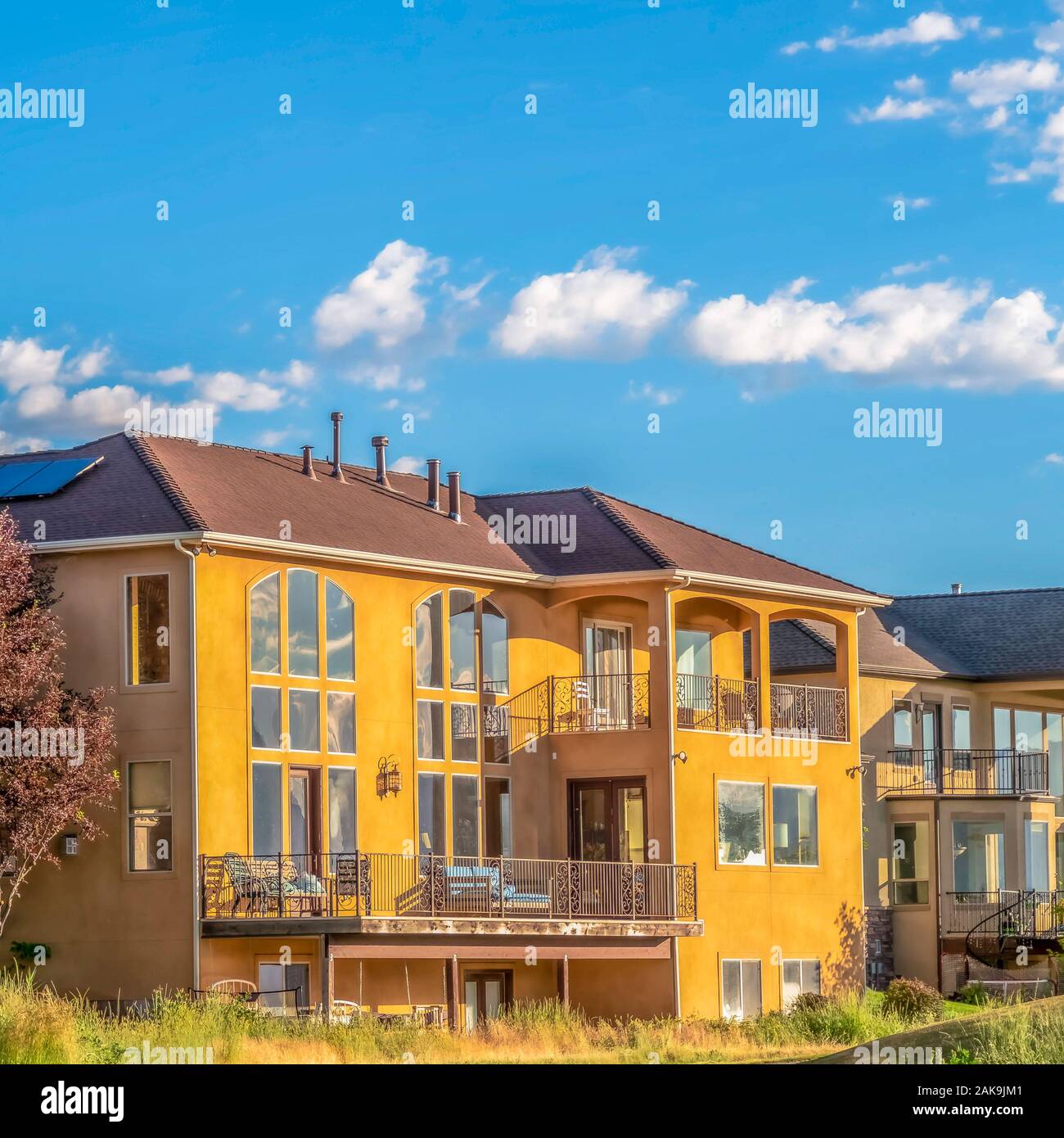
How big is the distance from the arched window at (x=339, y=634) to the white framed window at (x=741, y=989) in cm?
908

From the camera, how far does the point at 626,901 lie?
38000 millimetres

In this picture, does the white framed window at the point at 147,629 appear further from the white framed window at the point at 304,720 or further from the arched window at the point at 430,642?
the arched window at the point at 430,642

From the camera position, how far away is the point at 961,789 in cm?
5188

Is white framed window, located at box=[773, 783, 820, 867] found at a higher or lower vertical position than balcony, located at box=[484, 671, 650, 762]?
lower

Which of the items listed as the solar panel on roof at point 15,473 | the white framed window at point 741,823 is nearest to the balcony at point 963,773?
the white framed window at point 741,823

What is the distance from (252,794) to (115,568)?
426cm

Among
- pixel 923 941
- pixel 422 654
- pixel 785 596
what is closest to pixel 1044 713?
pixel 923 941

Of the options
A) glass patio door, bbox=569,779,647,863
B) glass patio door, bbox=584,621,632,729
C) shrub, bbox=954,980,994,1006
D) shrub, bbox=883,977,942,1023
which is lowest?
shrub, bbox=954,980,994,1006

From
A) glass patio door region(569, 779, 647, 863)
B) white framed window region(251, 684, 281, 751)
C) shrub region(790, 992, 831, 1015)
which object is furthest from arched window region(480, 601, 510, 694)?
shrub region(790, 992, 831, 1015)

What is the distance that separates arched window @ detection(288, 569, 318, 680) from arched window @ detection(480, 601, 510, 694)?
4.28 m

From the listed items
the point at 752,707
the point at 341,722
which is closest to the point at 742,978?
the point at 752,707

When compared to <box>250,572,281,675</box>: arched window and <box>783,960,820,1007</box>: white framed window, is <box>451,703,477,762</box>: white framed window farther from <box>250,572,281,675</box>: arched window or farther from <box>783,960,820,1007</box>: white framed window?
<box>783,960,820,1007</box>: white framed window

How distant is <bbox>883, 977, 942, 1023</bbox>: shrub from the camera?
130 feet
